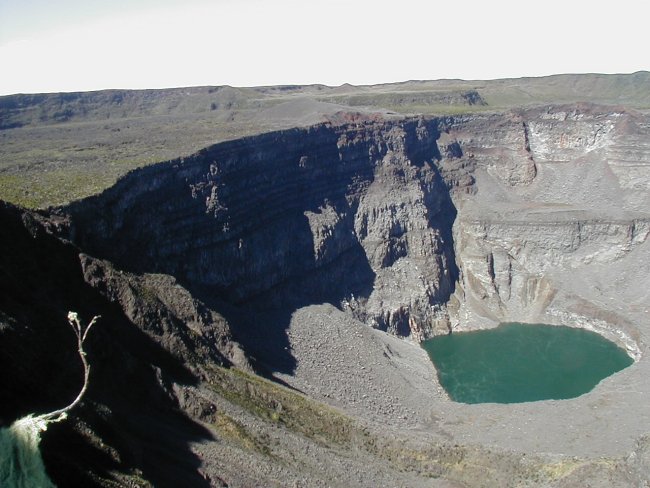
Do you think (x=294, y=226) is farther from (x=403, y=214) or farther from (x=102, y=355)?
(x=102, y=355)

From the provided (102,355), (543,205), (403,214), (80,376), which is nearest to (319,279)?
(403,214)

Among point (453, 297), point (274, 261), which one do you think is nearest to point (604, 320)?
point (453, 297)

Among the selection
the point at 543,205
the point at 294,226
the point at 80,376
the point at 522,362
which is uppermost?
the point at 80,376

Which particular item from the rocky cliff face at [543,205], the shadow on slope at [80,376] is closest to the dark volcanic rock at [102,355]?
the shadow on slope at [80,376]

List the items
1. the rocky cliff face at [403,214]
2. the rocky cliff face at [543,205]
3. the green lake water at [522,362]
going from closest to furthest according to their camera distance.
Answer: the rocky cliff face at [403,214] < the green lake water at [522,362] < the rocky cliff face at [543,205]

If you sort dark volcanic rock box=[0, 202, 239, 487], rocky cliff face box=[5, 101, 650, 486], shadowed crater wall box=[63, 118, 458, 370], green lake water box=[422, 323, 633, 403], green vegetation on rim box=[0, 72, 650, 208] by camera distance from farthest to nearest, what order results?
green lake water box=[422, 323, 633, 403], shadowed crater wall box=[63, 118, 458, 370], green vegetation on rim box=[0, 72, 650, 208], rocky cliff face box=[5, 101, 650, 486], dark volcanic rock box=[0, 202, 239, 487]

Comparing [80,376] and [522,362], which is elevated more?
[80,376]

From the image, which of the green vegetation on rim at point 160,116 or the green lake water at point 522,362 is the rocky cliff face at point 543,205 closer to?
the green lake water at point 522,362

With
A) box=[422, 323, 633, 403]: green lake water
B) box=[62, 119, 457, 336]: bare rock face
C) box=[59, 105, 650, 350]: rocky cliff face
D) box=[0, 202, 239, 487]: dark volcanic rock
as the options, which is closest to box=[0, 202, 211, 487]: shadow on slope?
box=[0, 202, 239, 487]: dark volcanic rock

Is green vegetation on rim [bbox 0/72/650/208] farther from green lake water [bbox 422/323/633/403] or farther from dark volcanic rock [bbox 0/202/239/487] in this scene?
green lake water [bbox 422/323/633/403]
